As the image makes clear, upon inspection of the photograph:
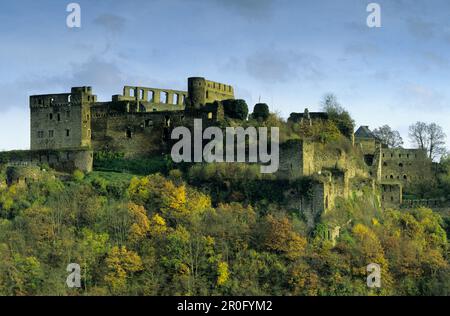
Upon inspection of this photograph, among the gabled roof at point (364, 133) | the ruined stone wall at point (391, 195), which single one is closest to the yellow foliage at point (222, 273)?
the ruined stone wall at point (391, 195)

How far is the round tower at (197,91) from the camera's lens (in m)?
58.3

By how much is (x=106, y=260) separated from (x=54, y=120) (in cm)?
1399

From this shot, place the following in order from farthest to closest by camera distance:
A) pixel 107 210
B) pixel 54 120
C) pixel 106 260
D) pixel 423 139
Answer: pixel 423 139
pixel 54 120
pixel 107 210
pixel 106 260

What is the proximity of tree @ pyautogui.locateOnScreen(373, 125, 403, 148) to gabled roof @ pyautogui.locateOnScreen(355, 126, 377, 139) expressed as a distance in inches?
27.6

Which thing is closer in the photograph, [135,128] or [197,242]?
[197,242]

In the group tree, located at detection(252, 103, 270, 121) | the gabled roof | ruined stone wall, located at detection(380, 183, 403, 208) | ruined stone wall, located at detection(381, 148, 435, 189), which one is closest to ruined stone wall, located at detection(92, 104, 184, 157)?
tree, located at detection(252, 103, 270, 121)

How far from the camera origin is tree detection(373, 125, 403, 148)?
71.9 m

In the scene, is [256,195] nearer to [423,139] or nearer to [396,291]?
[396,291]

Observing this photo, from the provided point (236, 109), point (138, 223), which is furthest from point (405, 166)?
point (138, 223)

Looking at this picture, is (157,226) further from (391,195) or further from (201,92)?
(391,195)

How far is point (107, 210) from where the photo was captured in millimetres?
50500

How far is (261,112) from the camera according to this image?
57.4 metres

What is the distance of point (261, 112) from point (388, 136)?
16.8m
